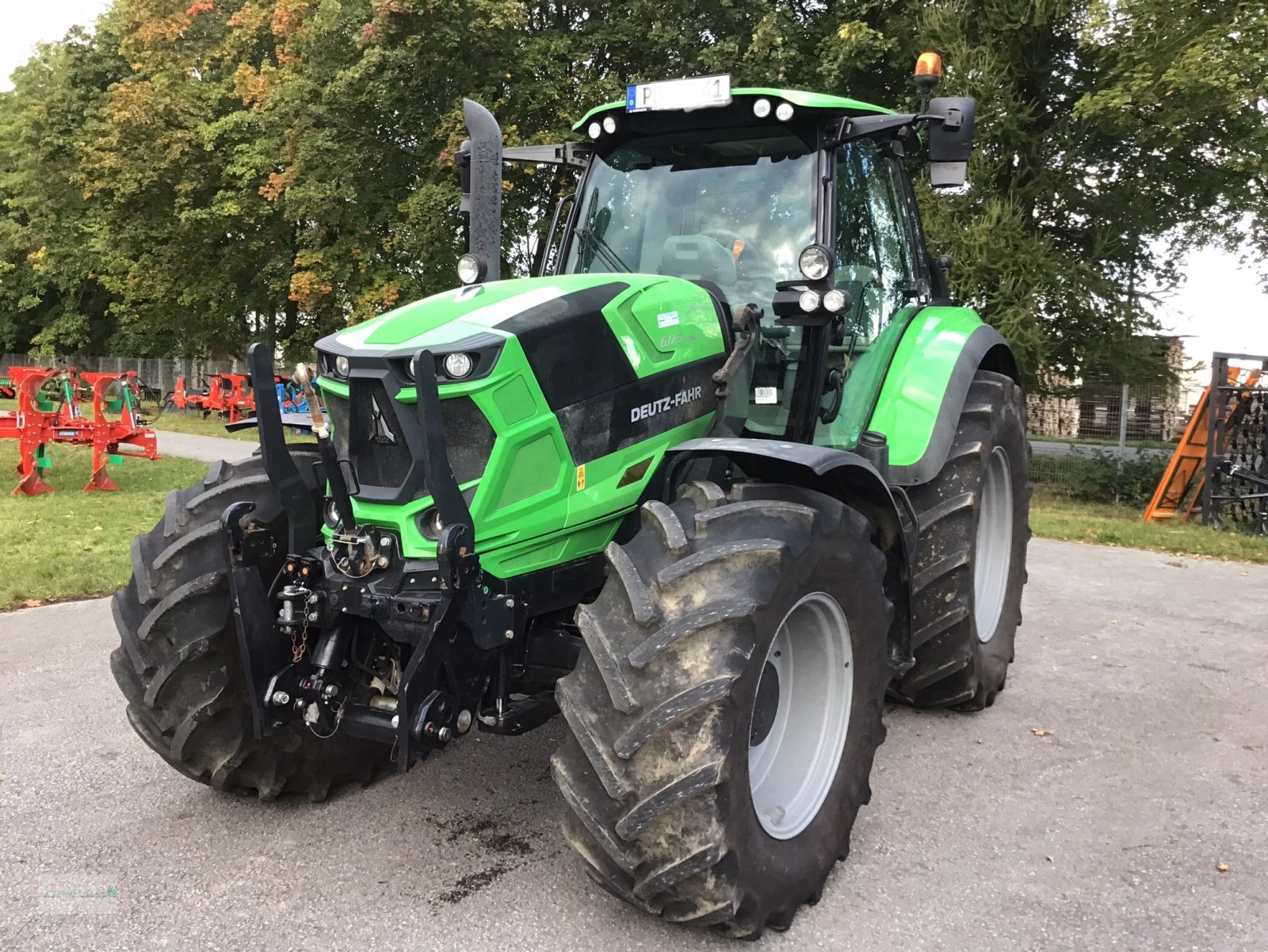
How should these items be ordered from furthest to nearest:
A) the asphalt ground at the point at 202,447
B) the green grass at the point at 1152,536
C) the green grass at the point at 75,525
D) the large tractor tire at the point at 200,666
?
the asphalt ground at the point at 202,447 → the green grass at the point at 1152,536 → the green grass at the point at 75,525 → the large tractor tire at the point at 200,666

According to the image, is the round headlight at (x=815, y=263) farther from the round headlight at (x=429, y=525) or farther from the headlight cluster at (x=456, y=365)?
the round headlight at (x=429, y=525)

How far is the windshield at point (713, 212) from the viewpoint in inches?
151

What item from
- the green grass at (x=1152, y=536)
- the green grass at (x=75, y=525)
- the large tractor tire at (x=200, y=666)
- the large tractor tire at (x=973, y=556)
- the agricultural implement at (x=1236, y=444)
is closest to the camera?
the large tractor tire at (x=200, y=666)

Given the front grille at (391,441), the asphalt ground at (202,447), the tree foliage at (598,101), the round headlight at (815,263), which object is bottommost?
the asphalt ground at (202,447)

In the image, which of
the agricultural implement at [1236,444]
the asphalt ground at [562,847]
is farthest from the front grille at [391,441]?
the agricultural implement at [1236,444]

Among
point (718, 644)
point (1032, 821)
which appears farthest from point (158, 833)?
point (1032, 821)

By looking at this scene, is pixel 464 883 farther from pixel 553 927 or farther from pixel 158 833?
pixel 158 833

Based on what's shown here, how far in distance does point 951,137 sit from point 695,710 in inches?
109

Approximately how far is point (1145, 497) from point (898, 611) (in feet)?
43.4

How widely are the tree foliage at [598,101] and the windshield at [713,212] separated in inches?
162

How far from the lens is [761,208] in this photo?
3869 mm

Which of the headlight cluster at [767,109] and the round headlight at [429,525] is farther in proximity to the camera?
the headlight cluster at [767,109]

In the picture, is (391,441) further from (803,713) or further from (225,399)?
(225,399)

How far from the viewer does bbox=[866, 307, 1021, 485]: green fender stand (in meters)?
3.94
